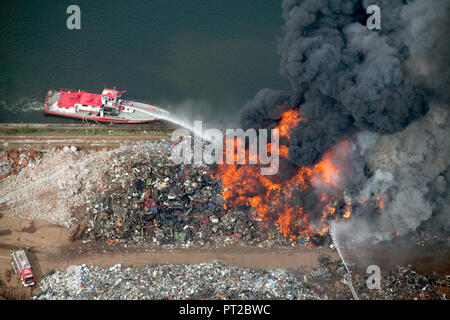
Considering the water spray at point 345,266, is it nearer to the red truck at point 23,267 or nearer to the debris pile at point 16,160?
the red truck at point 23,267

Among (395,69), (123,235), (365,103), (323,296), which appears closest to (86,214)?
(123,235)

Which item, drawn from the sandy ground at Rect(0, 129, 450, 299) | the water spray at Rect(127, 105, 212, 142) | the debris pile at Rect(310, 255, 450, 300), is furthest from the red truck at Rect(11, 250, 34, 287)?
the debris pile at Rect(310, 255, 450, 300)

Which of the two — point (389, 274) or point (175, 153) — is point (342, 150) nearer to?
point (389, 274)

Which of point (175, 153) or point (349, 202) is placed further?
point (175, 153)

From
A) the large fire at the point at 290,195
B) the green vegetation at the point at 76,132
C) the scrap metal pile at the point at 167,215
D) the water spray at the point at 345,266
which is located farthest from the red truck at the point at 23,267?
the water spray at the point at 345,266

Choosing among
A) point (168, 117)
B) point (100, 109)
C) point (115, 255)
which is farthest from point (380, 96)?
point (100, 109)
